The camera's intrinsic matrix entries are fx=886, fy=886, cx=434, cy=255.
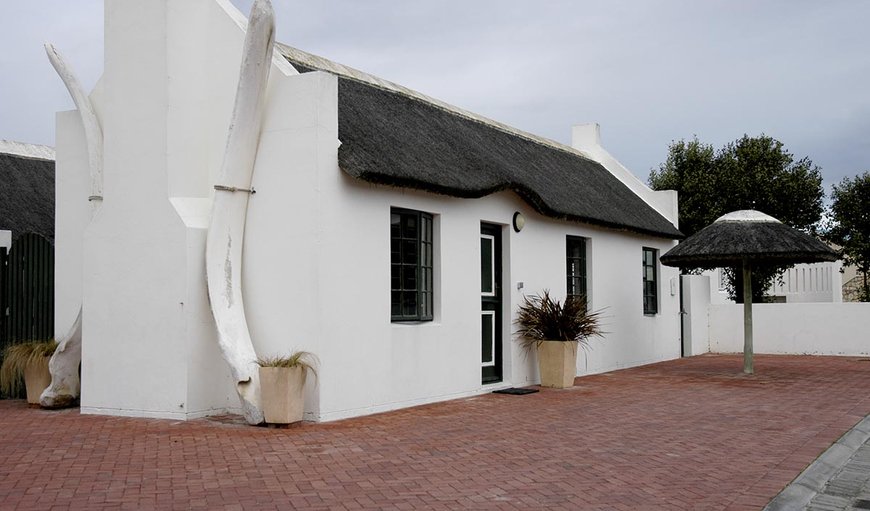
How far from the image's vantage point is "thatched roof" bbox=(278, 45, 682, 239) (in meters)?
10.5

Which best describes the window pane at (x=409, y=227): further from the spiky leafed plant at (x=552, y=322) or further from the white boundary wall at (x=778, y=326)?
the white boundary wall at (x=778, y=326)

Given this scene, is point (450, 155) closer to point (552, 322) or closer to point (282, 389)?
point (552, 322)

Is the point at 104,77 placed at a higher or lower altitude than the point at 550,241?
higher

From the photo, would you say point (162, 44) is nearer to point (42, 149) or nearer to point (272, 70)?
point (272, 70)

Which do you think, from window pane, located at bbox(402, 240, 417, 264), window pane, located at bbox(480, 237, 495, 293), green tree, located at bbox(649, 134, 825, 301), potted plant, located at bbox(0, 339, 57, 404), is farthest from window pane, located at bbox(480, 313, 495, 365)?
green tree, located at bbox(649, 134, 825, 301)

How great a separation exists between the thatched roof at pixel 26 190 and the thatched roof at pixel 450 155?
6767 millimetres

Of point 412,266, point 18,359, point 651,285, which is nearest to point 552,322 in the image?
point 412,266

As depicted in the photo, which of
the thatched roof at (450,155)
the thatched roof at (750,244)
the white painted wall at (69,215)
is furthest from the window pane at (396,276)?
the thatched roof at (750,244)

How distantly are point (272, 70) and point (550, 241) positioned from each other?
5.99 m

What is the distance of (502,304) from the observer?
43.7 feet

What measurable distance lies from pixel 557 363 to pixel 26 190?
10.3m

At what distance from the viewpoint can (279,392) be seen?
30.0 feet

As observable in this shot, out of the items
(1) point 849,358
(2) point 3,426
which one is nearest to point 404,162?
(2) point 3,426

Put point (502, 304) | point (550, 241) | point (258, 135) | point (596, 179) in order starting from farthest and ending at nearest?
point (596, 179), point (550, 241), point (502, 304), point (258, 135)
